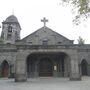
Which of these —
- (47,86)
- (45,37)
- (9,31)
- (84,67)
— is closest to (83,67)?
(84,67)

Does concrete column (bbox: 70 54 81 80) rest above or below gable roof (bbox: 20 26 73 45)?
below

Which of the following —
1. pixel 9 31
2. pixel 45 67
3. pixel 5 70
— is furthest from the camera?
pixel 9 31

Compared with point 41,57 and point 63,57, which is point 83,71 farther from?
point 41,57

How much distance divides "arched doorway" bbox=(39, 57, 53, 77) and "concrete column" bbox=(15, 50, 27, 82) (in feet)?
24.5

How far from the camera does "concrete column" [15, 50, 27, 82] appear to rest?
1704 cm

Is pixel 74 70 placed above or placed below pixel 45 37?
below

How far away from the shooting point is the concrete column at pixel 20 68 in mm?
17038

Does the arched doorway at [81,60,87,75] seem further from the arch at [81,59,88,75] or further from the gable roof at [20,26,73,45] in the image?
the gable roof at [20,26,73,45]

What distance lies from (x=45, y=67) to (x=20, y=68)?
801 centimetres

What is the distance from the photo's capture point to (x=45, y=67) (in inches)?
974

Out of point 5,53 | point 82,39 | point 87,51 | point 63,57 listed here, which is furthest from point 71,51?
point 82,39

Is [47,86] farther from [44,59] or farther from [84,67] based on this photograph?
[84,67]

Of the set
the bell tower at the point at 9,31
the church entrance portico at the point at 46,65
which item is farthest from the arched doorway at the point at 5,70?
the bell tower at the point at 9,31

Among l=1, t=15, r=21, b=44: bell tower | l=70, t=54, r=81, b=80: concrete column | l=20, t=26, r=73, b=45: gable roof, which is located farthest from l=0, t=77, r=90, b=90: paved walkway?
l=1, t=15, r=21, b=44: bell tower
